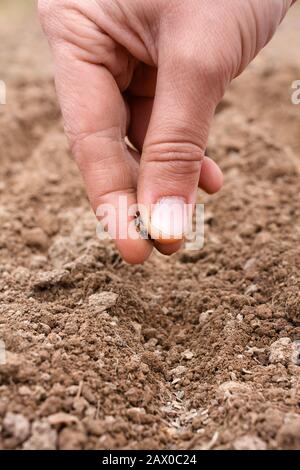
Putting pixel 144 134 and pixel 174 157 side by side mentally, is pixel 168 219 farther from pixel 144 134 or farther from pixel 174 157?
pixel 144 134

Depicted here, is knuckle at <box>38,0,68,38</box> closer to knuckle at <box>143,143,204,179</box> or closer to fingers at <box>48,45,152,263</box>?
fingers at <box>48,45,152,263</box>

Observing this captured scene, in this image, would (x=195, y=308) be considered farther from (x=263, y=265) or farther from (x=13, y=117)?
(x=13, y=117)

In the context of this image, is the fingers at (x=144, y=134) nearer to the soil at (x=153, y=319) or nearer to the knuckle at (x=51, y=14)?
the soil at (x=153, y=319)

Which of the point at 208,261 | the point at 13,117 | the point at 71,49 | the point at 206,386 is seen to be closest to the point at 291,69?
the point at 13,117

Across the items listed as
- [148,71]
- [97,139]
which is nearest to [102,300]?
[97,139]

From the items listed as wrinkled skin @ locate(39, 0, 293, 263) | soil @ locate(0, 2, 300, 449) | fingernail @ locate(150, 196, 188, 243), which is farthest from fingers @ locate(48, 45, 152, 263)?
soil @ locate(0, 2, 300, 449)

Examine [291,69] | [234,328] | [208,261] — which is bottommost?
[234,328]
